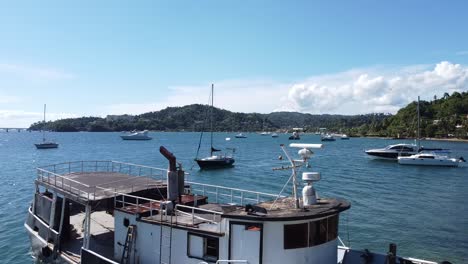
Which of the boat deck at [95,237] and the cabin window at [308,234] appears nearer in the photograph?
the cabin window at [308,234]

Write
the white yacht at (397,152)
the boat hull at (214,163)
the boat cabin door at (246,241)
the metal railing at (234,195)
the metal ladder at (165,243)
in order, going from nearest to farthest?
the boat cabin door at (246,241) < the metal ladder at (165,243) < the metal railing at (234,195) < the boat hull at (214,163) < the white yacht at (397,152)

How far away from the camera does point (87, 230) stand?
17.8 meters

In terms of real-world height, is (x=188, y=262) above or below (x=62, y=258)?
above

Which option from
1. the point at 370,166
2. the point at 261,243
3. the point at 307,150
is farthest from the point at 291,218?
the point at 370,166

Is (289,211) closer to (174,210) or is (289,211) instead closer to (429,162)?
(174,210)

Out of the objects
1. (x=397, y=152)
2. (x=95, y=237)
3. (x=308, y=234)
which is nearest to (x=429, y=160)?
(x=397, y=152)

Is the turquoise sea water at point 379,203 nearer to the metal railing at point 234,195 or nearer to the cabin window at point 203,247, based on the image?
the metal railing at point 234,195

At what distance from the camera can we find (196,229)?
14.4 metres

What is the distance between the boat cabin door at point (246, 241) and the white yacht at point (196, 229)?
32 mm

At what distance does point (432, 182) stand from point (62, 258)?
55444 millimetres

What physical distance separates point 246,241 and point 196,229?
216cm

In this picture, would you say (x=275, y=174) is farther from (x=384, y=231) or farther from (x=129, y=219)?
(x=129, y=219)

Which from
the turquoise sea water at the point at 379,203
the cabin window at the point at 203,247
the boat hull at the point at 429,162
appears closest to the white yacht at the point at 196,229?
the cabin window at the point at 203,247

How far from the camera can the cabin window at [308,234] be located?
13219 millimetres
